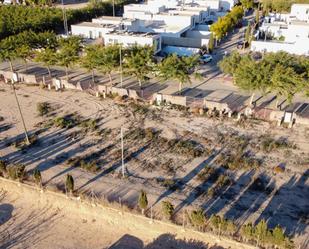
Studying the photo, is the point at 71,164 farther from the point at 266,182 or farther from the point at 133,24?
the point at 133,24

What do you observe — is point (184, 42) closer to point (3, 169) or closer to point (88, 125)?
point (88, 125)

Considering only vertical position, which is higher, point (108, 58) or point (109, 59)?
point (108, 58)

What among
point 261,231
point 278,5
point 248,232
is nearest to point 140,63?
point 248,232

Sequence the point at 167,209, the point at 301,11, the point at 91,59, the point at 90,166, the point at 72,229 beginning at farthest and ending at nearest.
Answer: the point at 301,11 < the point at 91,59 < the point at 90,166 < the point at 72,229 < the point at 167,209

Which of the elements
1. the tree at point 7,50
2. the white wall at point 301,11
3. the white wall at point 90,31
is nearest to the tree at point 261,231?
the tree at point 7,50

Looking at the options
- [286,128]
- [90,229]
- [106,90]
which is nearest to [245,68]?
[286,128]

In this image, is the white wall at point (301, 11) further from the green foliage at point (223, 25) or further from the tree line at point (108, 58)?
the tree line at point (108, 58)

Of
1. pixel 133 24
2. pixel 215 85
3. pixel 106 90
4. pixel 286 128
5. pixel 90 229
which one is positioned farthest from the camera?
pixel 133 24
